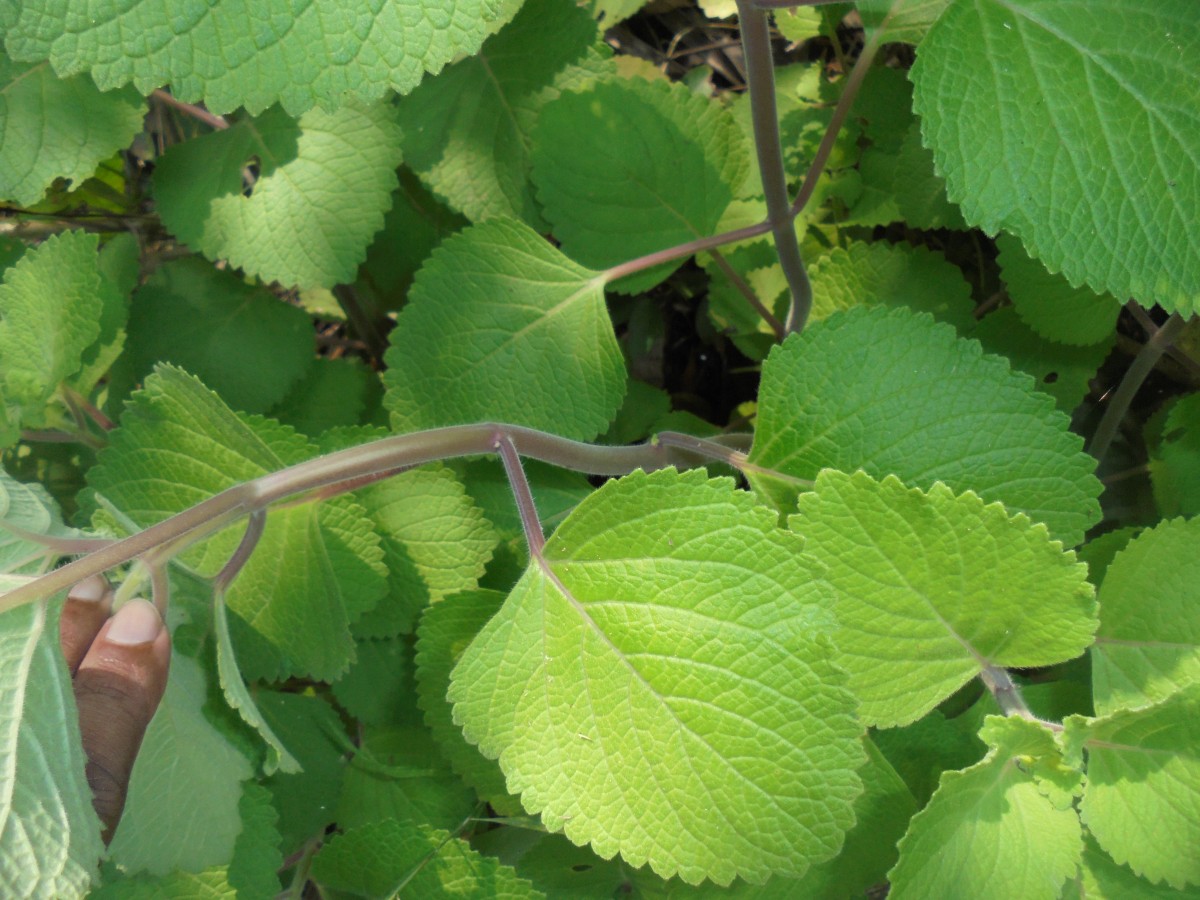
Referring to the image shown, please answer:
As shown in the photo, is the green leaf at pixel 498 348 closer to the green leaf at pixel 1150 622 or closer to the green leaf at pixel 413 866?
the green leaf at pixel 413 866

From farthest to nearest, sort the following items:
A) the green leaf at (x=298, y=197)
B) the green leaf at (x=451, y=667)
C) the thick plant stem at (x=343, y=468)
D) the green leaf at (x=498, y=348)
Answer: the green leaf at (x=298, y=197) < the green leaf at (x=498, y=348) < the green leaf at (x=451, y=667) < the thick plant stem at (x=343, y=468)

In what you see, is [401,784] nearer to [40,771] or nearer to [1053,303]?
A: [40,771]

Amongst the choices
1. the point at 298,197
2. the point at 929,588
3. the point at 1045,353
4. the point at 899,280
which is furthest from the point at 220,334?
the point at 1045,353

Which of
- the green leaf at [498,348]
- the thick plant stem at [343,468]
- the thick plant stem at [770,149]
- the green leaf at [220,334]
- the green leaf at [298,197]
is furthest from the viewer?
the green leaf at [220,334]

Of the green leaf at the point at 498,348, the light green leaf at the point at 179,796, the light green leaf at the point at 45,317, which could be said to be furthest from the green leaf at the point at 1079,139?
the light green leaf at the point at 45,317

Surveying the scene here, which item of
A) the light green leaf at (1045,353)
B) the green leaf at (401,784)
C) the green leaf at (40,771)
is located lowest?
the green leaf at (401,784)

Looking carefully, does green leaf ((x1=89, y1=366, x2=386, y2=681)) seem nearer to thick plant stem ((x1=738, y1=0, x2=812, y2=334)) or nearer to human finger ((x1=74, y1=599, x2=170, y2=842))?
human finger ((x1=74, y1=599, x2=170, y2=842))

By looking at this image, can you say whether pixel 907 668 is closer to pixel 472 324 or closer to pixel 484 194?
pixel 472 324
